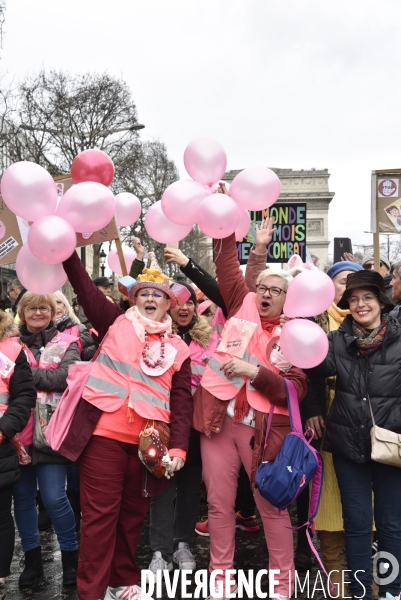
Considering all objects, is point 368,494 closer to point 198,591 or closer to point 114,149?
point 198,591

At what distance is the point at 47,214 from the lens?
357 centimetres

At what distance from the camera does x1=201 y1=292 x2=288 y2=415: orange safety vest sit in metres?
3.88

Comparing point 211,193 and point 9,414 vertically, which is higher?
point 211,193

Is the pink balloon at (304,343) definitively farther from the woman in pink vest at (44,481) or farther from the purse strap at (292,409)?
the woman in pink vest at (44,481)

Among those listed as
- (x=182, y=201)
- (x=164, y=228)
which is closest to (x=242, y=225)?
(x=164, y=228)

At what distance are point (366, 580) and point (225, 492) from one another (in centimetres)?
95

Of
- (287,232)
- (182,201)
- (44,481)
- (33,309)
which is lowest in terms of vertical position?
(44,481)

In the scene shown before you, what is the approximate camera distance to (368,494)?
3.84m

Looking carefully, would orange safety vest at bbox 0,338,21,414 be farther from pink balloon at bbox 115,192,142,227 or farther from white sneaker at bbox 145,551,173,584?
white sneaker at bbox 145,551,173,584

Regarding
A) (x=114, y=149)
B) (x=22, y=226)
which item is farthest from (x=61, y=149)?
(x=22, y=226)

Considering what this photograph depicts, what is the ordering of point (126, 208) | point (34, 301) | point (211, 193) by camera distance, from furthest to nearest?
point (126, 208) < point (34, 301) < point (211, 193)

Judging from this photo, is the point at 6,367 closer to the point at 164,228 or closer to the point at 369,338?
the point at 164,228

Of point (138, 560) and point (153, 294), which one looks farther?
point (138, 560)

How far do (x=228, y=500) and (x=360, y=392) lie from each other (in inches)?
40.2
